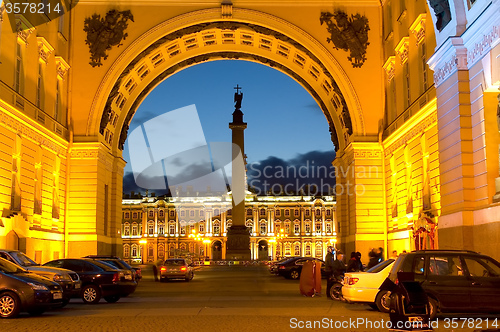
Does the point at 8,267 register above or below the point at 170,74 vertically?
below

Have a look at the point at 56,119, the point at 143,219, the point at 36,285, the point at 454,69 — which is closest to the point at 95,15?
the point at 56,119

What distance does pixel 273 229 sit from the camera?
15538 centimetres

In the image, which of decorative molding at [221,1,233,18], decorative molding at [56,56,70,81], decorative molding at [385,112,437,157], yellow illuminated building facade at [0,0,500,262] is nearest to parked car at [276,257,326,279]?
yellow illuminated building facade at [0,0,500,262]

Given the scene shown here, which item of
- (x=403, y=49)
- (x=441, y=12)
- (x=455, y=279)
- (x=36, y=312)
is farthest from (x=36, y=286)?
(x=403, y=49)

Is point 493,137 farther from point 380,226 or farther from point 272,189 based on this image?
point 272,189

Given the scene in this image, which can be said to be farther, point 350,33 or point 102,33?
point 350,33

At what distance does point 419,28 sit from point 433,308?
79.2 feet

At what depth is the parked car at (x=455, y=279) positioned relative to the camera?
661 inches

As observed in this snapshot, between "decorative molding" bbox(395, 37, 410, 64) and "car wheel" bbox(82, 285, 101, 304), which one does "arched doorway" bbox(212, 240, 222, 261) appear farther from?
"car wheel" bbox(82, 285, 101, 304)

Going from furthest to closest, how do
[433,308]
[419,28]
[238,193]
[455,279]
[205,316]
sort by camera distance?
[238,193], [419,28], [205,316], [455,279], [433,308]

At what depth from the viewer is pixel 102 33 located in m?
45.8

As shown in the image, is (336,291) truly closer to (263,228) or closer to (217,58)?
(217,58)

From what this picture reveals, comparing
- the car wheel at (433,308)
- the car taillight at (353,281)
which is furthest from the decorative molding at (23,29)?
the car wheel at (433,308)

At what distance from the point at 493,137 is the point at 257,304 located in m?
10.3
